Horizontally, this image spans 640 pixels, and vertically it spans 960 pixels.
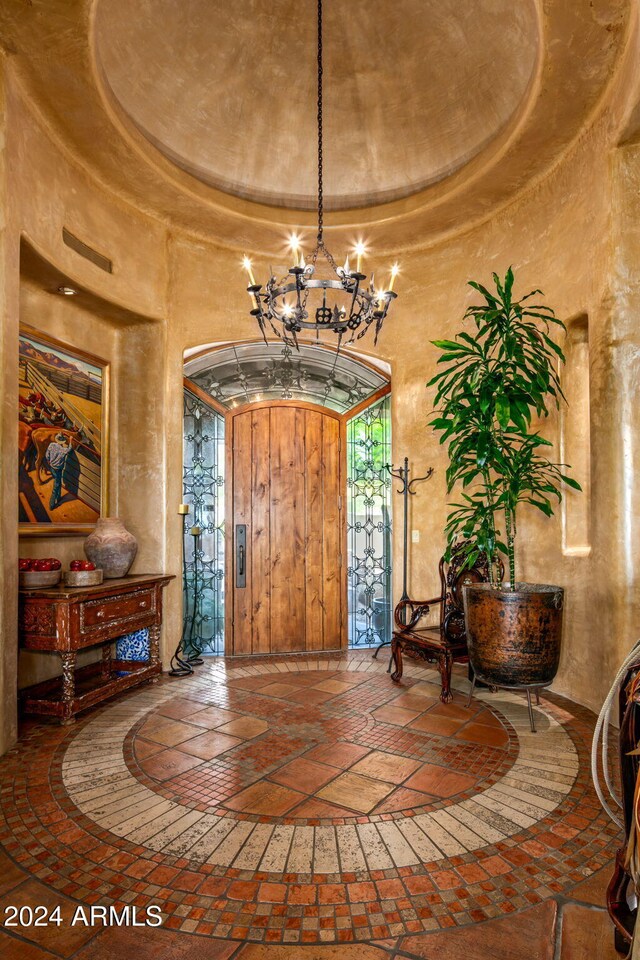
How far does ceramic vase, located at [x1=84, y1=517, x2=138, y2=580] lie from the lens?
4242mm

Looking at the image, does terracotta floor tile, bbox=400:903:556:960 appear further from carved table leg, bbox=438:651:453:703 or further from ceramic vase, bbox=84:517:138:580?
ceramic vase, bbox=84:517:138:580

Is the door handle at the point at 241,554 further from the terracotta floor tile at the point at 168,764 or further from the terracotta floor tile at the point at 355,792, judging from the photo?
the terracotta floor tile at the point at 355,792

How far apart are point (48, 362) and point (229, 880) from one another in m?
3.74

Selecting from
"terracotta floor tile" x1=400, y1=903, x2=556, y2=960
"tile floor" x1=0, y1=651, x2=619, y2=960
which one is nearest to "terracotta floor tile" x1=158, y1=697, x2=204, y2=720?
"tile floor" x1=0, y1=651, x2=619, y2=960

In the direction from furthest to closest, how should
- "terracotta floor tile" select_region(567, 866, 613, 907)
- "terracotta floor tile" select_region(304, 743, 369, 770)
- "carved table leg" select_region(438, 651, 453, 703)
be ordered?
"carved table leg" select_region(438, 651, 453, 703), "terracotta floor tile" select_region(304, 743, 369, 770), "terracotta floor tile" select_region(567, 866, 613, 907)

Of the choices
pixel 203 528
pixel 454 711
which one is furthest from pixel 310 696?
pixel 203 528

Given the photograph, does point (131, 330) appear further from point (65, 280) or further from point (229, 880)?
point (229, 880)

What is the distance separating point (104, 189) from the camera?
177 inches

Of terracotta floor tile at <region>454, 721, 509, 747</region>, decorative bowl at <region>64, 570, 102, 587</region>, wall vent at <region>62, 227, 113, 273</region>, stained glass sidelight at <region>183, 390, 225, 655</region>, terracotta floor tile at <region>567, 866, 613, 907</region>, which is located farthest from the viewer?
stained glass sidelight at <region>183, 390, 225, 655</region>

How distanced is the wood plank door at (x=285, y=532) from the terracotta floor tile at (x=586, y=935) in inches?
154

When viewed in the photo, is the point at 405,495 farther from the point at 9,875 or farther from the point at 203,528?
the point at 9,875

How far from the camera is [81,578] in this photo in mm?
3816

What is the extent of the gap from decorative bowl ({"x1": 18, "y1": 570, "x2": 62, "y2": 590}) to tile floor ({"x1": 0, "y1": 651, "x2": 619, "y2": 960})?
895 millimetres

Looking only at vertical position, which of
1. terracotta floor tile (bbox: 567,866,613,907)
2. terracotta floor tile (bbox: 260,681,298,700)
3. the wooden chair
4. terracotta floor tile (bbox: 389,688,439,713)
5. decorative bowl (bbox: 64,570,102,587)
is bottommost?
terracotta floor tile (bbox: 260,681,298,700)
